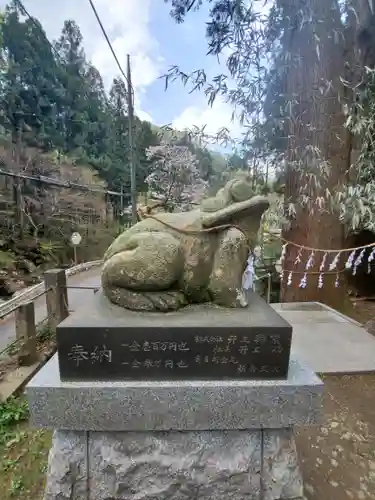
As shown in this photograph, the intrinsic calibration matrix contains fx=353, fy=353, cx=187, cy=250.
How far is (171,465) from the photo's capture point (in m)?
1.69

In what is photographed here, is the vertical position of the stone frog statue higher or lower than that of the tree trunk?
lower

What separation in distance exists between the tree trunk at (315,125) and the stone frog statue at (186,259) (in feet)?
9.16

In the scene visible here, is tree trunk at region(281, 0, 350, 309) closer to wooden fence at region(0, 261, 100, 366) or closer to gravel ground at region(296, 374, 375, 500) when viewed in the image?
gravel ground at region(296, 374, 375, 500)

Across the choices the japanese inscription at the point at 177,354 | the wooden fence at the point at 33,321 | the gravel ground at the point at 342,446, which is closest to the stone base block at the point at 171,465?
the japanese inscription at the point at 177,354

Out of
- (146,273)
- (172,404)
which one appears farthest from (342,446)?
(146,273)

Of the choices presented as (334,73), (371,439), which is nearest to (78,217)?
(334,73)

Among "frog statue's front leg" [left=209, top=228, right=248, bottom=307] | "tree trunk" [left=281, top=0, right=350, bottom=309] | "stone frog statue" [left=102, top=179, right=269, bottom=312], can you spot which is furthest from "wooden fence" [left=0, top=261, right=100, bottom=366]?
"tree trunk" [left=281, top=0, right=350, bottom=309]

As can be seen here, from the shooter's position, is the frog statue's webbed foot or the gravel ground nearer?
the frog statue's webbed foot

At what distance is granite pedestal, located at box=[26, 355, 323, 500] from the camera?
5.18 ft

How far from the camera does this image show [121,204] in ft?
60.7

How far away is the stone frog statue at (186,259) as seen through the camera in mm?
1743

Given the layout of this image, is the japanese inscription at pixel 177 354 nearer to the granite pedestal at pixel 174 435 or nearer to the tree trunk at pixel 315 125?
the granite pedestal at pixel 174 435

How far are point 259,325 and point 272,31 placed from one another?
387 cm

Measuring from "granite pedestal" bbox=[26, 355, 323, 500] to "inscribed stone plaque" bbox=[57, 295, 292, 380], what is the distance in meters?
0.05
